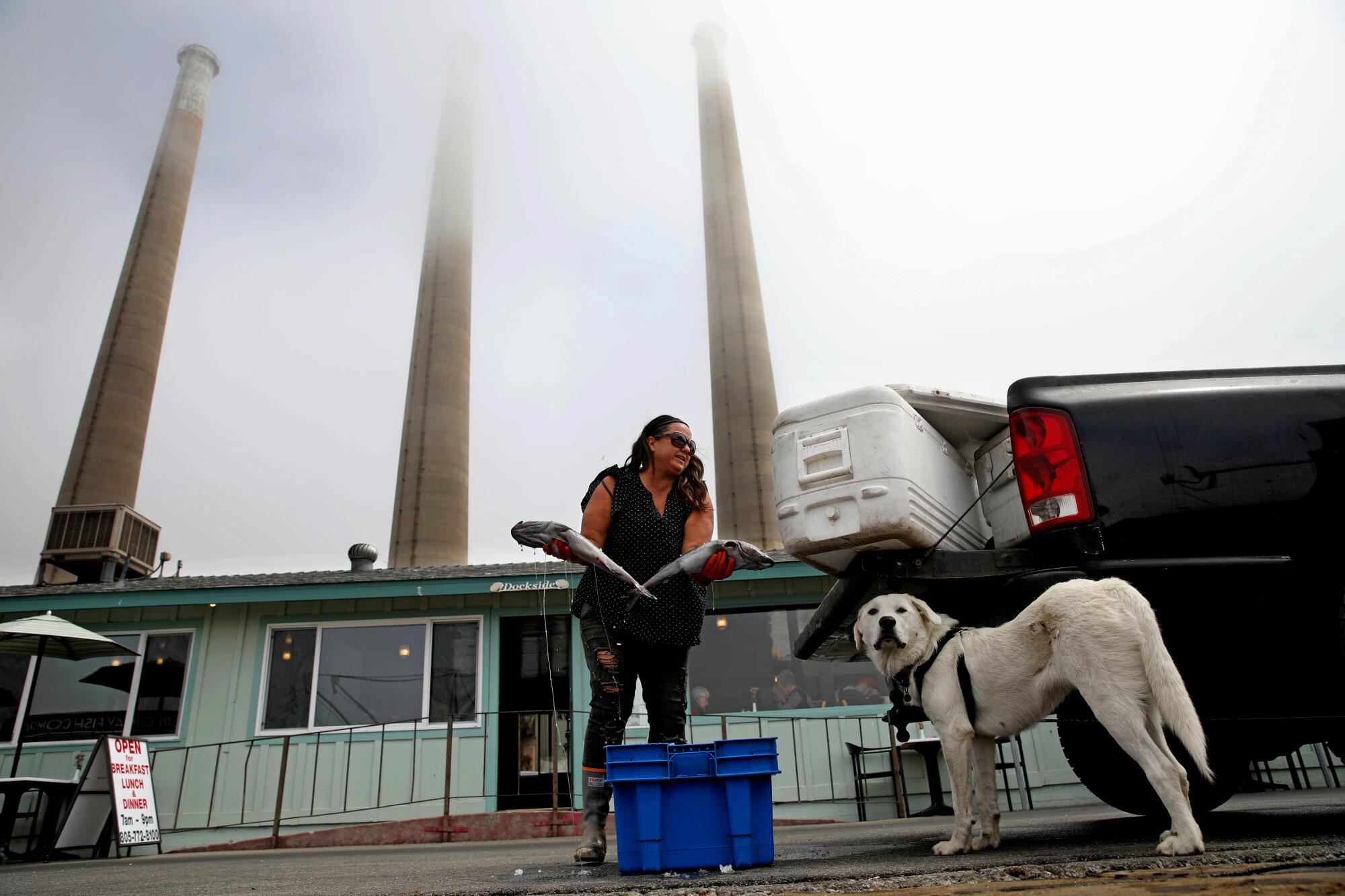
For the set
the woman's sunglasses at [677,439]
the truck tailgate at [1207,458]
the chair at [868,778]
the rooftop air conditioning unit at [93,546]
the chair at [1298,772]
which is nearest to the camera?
the truck tailgate at [1207,458]

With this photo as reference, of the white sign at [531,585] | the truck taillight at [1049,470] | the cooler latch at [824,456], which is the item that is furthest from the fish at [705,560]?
the white sign at [531,585]

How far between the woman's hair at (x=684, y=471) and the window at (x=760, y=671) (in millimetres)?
7084

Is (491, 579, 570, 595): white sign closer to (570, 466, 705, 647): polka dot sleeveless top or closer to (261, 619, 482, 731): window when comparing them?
(261, 619, 482, 731): window

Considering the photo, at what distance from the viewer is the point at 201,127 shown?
31062 mm

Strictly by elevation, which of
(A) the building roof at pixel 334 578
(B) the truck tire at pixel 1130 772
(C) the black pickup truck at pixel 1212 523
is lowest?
(B) the truck tire at pixel 1130 772

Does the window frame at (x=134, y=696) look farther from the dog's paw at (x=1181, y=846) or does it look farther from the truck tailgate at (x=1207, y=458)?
the dog's paw at (x=1181, y=846)

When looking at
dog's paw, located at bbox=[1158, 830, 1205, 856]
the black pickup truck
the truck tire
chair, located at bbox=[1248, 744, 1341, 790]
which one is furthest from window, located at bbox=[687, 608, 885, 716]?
dog's paw, located at bbox=[1158, 830, 1205, 856]

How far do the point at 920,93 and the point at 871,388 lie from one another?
2367 centimetres

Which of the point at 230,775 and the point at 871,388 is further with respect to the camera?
the point at 230,775

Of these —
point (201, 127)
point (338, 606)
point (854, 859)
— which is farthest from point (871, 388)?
point (201, 127)

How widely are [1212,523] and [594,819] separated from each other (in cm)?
255

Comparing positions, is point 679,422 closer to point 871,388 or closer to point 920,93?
point 871,388

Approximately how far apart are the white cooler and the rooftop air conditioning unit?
17046 millimetres

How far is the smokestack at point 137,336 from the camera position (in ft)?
79.8
